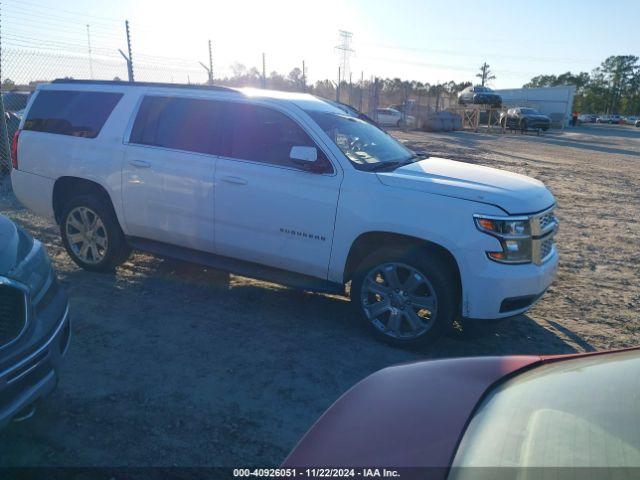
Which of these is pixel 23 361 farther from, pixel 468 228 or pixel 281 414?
pixel 468 228

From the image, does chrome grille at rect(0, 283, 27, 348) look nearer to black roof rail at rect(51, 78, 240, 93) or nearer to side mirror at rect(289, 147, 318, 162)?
side mirror at rect(289, 147, 318, 162)

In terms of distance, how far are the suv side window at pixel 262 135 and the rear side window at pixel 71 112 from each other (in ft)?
4.91

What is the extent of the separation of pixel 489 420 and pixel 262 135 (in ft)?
11.6

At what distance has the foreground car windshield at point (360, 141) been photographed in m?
4.46

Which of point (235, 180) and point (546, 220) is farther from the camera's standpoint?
point (235, 180)

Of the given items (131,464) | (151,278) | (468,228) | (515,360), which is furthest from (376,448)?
(151,278)

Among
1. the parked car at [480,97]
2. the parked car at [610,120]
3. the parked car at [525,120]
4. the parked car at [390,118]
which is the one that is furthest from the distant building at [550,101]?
the parked car at [610,120]

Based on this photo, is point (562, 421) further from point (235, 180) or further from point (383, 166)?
point (235, 180)

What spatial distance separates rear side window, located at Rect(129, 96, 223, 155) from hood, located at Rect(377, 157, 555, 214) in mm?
1744

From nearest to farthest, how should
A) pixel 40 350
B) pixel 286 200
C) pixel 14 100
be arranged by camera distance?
pixel 40 350 < pixel 286 200 < pixel 14 100

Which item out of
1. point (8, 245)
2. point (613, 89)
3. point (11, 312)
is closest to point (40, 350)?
point (11, 312)

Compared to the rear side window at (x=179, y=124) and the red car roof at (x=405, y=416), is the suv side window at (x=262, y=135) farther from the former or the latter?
the red car roof at (x=405, y=416)

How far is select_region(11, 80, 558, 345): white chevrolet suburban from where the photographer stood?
12.6 feet

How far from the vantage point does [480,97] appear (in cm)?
4019
